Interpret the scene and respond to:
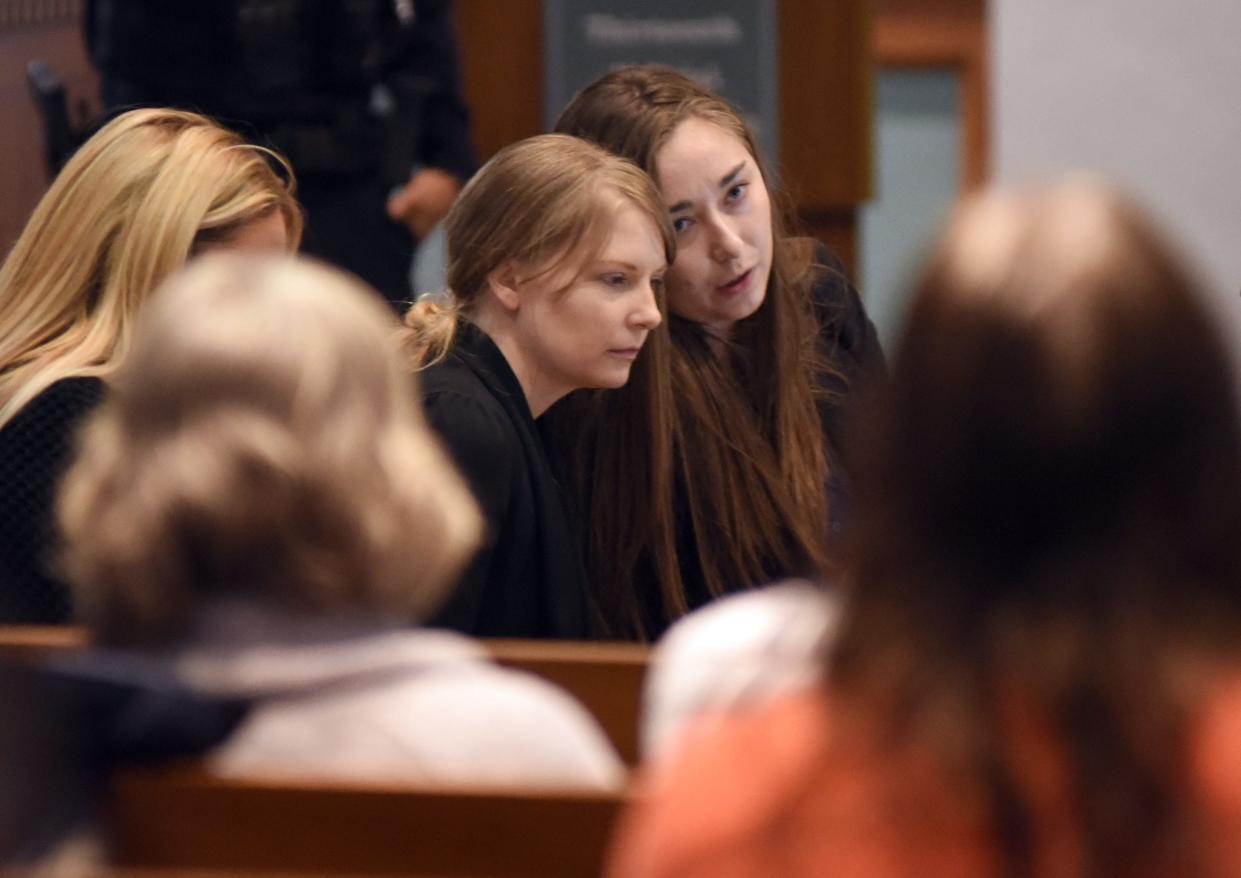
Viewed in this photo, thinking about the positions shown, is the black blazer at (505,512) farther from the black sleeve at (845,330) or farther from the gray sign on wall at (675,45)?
the gray sign on wall at (675,45)

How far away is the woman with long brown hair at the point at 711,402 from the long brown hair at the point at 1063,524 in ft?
5.23

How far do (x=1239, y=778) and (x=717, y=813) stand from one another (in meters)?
0.30

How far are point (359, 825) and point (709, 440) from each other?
153 cm

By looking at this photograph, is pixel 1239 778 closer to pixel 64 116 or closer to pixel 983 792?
pixel 983 792

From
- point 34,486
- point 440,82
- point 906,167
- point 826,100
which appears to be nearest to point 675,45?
point 826,100

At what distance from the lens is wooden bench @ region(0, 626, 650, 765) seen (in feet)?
6.10

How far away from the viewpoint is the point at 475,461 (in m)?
2.55

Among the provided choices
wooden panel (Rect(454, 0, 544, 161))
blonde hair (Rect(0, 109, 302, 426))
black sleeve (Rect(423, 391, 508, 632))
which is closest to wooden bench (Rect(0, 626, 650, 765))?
black sleeve (Rect(423, 391, 508, 632))

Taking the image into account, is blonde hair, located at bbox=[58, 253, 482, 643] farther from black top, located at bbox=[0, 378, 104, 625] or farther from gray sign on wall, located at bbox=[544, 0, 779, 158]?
gray sign on wall, located at bbox=[544, 0, 779, 158]

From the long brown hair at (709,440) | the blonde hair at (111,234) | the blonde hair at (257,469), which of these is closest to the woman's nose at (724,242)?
the long brown hair at (709,440)

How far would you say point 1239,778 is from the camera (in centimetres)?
114

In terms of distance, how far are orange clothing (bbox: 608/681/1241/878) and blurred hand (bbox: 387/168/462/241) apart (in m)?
2.64

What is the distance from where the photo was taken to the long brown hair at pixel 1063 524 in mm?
1146

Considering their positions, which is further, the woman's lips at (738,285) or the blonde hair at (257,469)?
the woman's lips at (738,285)
